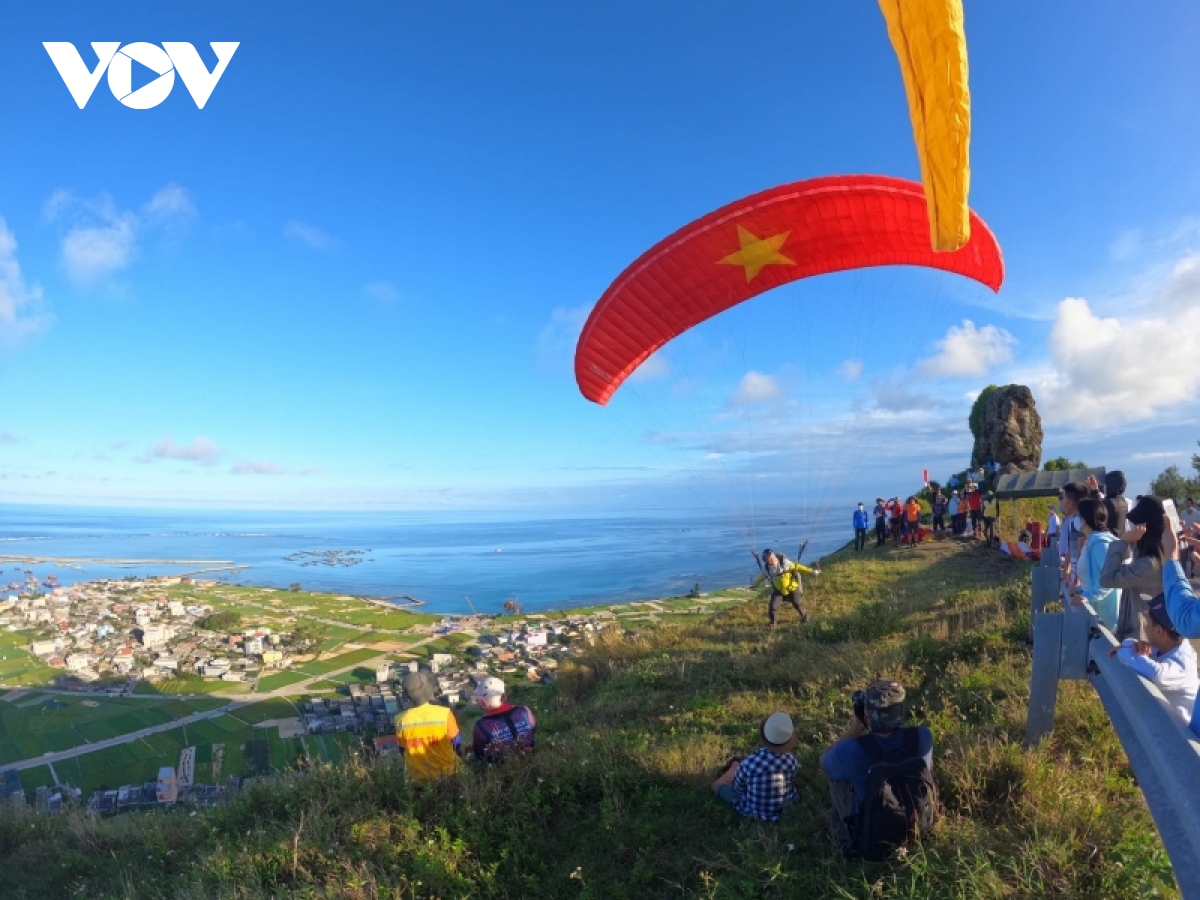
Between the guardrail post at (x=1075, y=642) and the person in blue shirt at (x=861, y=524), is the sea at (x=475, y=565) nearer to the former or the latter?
the person in blue shirt at (x=861, y=524)

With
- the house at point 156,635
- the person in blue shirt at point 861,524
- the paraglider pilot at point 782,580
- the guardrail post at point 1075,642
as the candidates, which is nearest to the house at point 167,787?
the paraglider pilot at point 782,580

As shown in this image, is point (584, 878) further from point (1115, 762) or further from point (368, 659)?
point (368, 659)

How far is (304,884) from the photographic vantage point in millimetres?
3660

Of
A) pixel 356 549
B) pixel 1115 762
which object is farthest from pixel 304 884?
pixel 356 549

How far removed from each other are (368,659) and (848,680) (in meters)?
20.1

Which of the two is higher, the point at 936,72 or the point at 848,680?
the point at 936,72

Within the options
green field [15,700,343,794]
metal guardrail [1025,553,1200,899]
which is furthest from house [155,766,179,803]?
metal guardrail [1025,553,1200,899]

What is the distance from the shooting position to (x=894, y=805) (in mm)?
2930

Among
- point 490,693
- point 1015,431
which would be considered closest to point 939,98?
point 490,693

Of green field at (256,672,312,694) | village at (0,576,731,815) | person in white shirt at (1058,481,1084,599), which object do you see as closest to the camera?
person in white shirt at (1058,481,1084,599)

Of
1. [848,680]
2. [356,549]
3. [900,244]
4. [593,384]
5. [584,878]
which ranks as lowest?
[356,549]

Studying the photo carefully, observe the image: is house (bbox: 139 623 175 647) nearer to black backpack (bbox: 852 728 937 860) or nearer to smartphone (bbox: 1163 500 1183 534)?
black backpack (bbox: 852 728 937 860)

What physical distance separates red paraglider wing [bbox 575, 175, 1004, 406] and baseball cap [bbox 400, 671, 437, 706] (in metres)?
5.86

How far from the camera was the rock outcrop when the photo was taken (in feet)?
76.0
